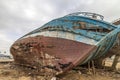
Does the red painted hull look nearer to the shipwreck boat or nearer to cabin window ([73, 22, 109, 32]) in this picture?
the shipwreck boat

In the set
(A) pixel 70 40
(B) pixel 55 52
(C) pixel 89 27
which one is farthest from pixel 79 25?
(B) pixel 55 52

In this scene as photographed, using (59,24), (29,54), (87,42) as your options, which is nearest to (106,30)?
(87,42)

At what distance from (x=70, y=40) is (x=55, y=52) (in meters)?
0.91

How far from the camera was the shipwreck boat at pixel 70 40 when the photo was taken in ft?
29.8

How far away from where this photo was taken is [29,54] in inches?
454

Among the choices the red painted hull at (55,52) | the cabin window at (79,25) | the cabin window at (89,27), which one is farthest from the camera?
the cabin window at (79,25)

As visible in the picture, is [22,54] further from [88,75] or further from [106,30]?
[106,30]

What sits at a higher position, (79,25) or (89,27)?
(79,25)

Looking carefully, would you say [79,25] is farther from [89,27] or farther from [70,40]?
[70,40]

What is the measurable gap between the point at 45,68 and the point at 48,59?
1.46 feet

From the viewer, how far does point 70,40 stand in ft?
30.9

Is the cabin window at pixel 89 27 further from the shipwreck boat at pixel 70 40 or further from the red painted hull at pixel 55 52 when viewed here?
the red painted hull at pixel 55 52

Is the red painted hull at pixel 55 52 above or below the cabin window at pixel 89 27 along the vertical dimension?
below

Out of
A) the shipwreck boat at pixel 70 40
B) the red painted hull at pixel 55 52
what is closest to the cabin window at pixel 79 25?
the shipwreck boat at pixel 70 40
